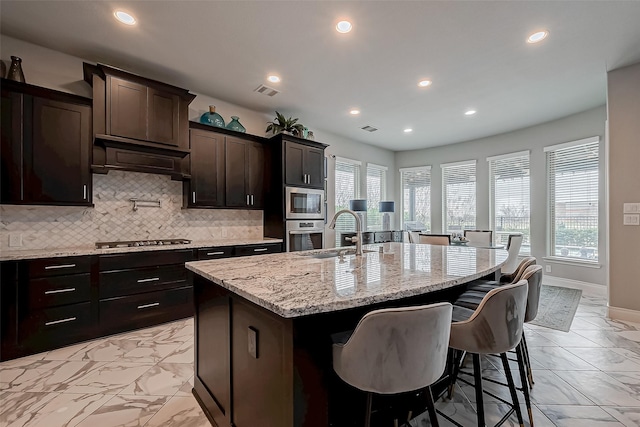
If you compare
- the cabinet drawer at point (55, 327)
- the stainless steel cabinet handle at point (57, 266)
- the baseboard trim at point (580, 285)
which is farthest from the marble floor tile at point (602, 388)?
the stainless steel cabinet handle at point (57, 266)

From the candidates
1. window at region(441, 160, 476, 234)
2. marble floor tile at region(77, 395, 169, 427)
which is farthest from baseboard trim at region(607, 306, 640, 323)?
marble floor tile at region(77, 395, 169, 427)

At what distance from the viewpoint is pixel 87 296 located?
2686 millimetres

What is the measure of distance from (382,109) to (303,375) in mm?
4273

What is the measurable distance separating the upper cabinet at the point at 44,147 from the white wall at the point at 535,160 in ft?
21.3

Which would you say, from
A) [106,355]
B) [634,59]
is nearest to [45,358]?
[106,355]

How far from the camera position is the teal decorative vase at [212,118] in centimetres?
375

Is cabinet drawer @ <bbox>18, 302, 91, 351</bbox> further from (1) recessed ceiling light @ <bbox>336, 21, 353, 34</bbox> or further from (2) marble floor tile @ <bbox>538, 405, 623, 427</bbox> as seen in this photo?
(2) marble floor tile @ <bbox>538, 405, 623, 427</bbox>

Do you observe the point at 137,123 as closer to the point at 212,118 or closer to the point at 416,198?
the point at 212,118

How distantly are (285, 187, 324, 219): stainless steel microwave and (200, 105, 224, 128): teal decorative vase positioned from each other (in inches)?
51.1

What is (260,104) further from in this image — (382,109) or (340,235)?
(340,235)

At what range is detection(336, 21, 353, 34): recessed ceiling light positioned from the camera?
2474 mm

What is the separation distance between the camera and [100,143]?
2887 millimetres

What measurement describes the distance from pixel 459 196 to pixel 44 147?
6999 millimetres

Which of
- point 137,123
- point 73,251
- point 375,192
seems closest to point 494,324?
point 73,251
